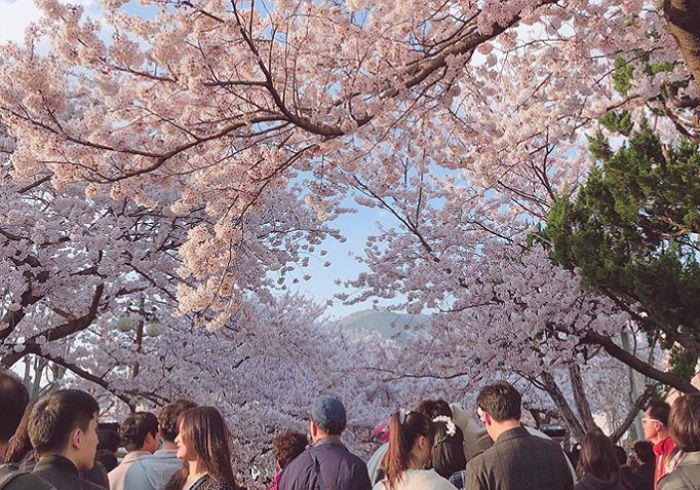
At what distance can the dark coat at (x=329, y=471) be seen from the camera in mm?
3553

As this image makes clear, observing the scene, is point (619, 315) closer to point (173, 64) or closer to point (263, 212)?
point (263, 212)

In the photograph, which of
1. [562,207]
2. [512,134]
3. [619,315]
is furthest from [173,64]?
[619,315]

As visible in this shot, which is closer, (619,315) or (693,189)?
(693,189)

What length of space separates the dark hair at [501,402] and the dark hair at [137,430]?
5.77 feet

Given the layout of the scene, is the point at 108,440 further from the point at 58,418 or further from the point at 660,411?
the point at 660,411

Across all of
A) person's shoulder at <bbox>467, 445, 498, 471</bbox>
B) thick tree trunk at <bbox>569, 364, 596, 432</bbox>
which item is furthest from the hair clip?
thick tree trunk at <bbox>569, 364, 596, 432</bbox>

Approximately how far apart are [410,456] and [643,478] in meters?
3.22

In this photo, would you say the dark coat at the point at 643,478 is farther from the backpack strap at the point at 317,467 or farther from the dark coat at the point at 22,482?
the dark coat at the point at 22,482

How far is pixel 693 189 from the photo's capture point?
7820 millimetres

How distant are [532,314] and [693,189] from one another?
362cm

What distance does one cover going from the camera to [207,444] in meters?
2.76

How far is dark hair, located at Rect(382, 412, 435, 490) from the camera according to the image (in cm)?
291

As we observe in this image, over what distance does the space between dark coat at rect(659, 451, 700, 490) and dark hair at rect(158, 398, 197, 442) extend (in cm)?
220

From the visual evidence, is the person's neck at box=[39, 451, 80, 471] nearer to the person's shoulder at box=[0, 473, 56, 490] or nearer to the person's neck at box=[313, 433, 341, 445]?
the person's shoulder at box=[0, 473, 56, 490]
